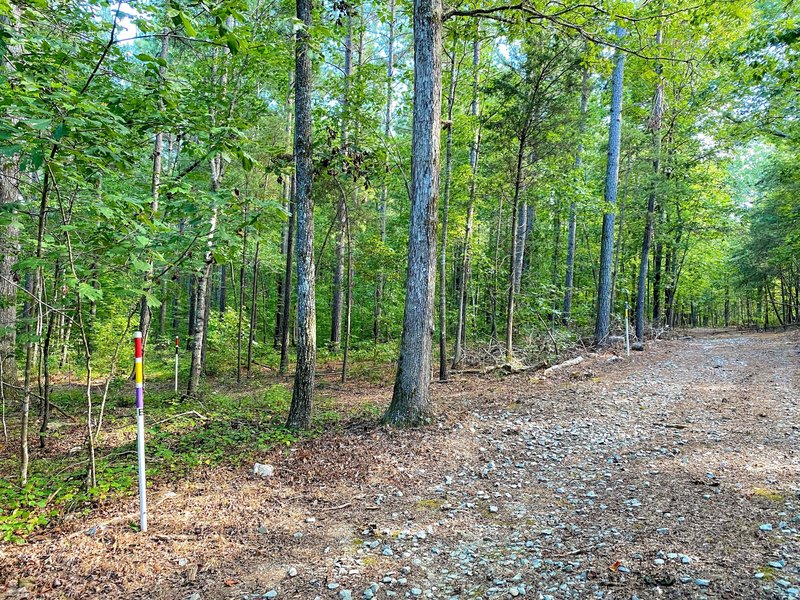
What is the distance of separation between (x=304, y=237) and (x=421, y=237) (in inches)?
69.0

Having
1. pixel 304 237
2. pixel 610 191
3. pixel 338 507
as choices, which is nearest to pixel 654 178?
pixel 610 191

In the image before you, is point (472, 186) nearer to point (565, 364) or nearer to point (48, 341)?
point (565, 364)

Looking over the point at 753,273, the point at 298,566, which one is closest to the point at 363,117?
the point at 298,566

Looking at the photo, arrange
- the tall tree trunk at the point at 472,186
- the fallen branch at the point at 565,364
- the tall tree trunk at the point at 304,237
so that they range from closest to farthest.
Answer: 1. the tall tree trunk at the point at 304,237
2. the fallen branch at the point at 565,364
3. the tall tree trunk at the point at 472,186

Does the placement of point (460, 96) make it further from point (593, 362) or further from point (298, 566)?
point (298, 566)

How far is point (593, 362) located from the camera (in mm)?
12375

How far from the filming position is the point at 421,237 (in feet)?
20.8

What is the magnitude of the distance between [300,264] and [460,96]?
9.90 m

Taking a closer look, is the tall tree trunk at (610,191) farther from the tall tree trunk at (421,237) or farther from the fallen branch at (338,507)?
the fallen branch at (338,507)

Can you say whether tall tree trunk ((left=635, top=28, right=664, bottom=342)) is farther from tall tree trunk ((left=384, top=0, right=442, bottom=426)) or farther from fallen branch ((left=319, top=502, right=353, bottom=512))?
fallen branch ((left=319, top=502, right=353, bottom=512))

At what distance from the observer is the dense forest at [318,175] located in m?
3.80

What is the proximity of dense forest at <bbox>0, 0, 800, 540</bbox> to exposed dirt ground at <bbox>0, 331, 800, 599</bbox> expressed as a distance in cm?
84

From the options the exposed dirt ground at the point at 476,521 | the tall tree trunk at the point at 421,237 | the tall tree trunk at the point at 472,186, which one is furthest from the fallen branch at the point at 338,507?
the tall tree trunk at the point at 472,186

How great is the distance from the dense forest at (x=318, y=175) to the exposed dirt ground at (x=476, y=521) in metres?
0.84
